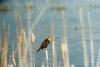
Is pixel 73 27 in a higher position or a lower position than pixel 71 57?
higher

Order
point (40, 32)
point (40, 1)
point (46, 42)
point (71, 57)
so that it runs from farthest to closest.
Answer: point (40, 1) < point (40, 32) < point (71, 57) < point (46, 42)

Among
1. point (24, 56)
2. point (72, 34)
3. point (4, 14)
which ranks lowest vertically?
point (24, 56)

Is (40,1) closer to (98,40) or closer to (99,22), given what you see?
(99,22)

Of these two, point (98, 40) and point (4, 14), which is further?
point (4, 14)

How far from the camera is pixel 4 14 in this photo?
332 inches

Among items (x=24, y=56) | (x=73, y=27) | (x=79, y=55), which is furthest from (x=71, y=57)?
(x=24, y=56)

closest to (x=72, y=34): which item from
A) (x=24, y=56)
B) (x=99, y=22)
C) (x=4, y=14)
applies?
(x=99, y=22)

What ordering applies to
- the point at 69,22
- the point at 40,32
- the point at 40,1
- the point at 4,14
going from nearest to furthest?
the point at 40,32
the point at 69,22
the point at 4,14
the point at 40,1

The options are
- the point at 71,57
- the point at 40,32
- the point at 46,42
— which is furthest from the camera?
the point at 40,32

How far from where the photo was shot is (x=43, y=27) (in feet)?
24.1

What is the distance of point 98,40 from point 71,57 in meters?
1.07

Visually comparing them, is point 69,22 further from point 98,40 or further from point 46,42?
point 46,42

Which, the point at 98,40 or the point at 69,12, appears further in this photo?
the point at 69,12

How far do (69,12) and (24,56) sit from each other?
19.1ft
